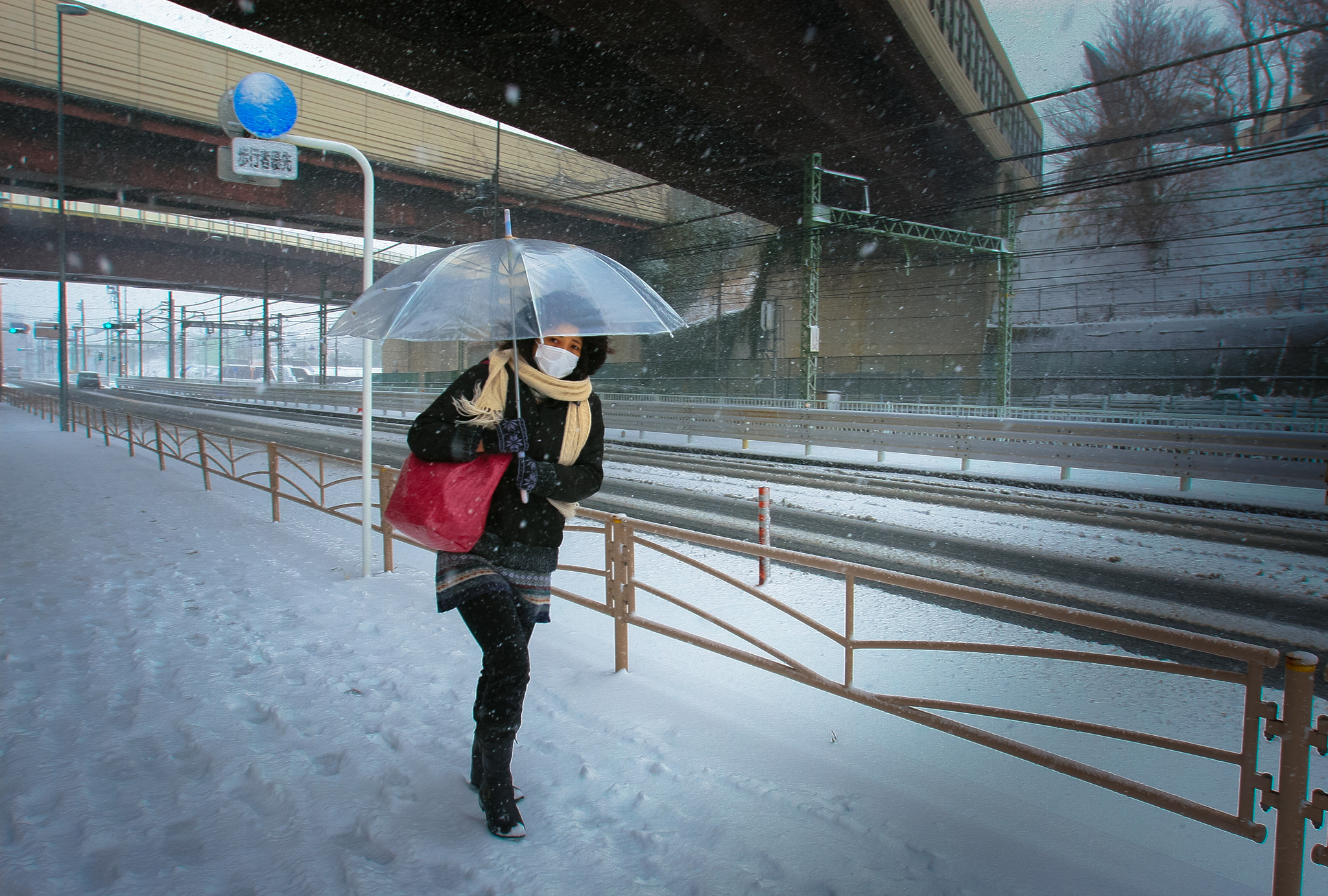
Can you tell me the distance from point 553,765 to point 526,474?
158 cm

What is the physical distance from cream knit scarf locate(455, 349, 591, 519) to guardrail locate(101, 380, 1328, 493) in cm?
1258

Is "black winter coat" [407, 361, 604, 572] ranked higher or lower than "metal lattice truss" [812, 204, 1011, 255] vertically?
lower

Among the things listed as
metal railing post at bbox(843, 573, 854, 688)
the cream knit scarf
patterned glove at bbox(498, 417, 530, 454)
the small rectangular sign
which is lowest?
metal railing post at bbox(843, 573, 854, 688)

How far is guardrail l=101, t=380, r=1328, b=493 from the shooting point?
1091 cm

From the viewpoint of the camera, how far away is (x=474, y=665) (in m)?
4.29

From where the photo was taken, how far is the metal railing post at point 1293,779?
6.95 ft

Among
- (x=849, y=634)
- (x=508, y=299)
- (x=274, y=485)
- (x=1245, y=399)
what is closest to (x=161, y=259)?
(x=274, y=485)

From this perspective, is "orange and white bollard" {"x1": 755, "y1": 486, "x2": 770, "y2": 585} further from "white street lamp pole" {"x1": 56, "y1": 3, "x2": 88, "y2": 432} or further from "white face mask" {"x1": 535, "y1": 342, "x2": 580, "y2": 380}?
"white street lamp pole" {"x1": 56, "y1": 3, "x2": 88, "y2": 432}

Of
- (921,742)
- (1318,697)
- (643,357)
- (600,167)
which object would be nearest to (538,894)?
(921,742)

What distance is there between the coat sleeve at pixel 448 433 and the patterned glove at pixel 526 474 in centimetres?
16

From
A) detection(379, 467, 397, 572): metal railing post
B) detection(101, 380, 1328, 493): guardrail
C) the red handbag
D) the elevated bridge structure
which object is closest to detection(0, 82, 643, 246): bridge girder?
the elevated bridge structure

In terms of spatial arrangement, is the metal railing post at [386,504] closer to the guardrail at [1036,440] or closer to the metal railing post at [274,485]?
the metal railing post at [274,485]

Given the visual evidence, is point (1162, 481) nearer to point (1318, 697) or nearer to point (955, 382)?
point (1318, 697)

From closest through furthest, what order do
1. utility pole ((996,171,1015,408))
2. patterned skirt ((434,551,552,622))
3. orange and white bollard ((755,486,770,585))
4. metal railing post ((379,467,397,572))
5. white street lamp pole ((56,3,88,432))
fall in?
patterned skirt ((434,551,552,622)) → metal railing post ((379,467,397,572)) → orange and white bollard ((755,486,770,585)) → white street lamp pole ((56,3,88,432)) → utility pole ((996,171,1015,408))
